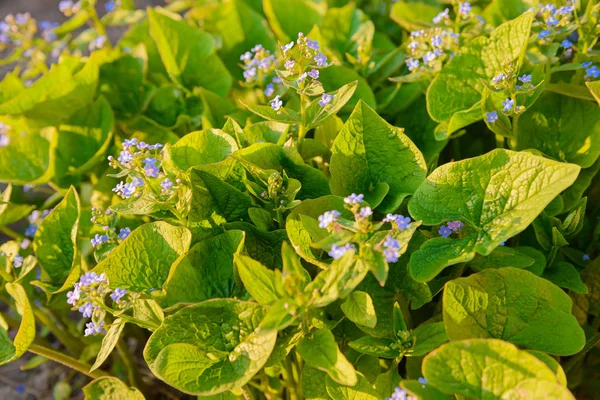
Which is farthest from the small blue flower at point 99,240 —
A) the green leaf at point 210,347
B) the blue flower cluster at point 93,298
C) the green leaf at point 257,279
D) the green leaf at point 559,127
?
the green leaf at point 559,127

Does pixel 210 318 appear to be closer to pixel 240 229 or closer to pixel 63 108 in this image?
pixel 240 229

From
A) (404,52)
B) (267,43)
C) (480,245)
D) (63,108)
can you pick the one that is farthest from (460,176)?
(63,108)

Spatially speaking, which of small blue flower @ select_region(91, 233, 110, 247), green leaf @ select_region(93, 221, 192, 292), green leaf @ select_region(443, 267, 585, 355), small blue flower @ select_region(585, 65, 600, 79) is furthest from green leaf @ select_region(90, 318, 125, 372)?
small blue flower @ select_region(585, 65, 600, 79)

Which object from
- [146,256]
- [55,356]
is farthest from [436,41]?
[55,356]

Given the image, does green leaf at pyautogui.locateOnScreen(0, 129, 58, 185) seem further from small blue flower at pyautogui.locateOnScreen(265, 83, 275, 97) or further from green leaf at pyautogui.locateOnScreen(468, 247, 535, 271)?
green leaf at pyautogui.locateOnScreen(468, 247, 535, 271)

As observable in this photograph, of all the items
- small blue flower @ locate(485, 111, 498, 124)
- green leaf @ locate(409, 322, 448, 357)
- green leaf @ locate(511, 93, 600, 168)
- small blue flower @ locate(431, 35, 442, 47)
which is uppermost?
small blue flower @ locate(431, 35, 442, 47)
